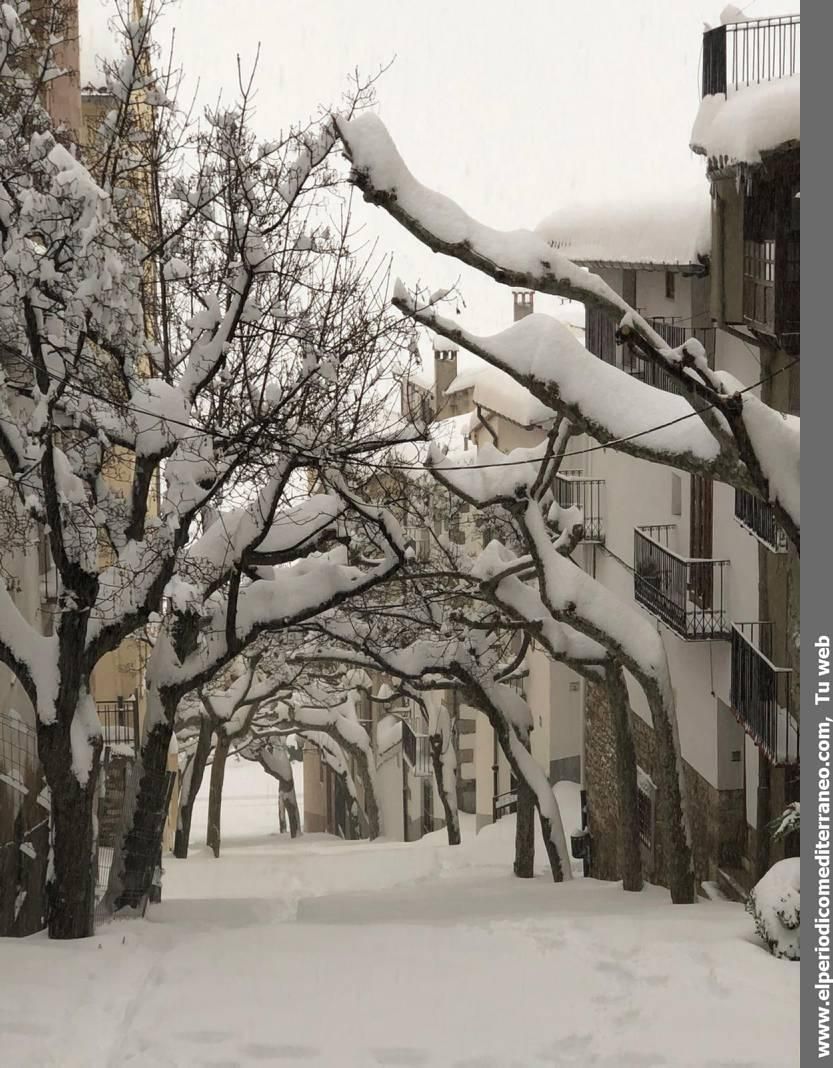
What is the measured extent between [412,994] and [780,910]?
9.46ft

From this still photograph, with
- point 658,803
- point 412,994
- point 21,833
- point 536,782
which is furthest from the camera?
point 536,782

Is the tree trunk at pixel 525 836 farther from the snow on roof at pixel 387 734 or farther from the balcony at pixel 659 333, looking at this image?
the snow on roof at pixel 387 734

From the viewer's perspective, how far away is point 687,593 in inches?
741

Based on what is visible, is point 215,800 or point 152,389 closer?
point 152,389

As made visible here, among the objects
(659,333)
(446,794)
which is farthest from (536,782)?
(446,794)

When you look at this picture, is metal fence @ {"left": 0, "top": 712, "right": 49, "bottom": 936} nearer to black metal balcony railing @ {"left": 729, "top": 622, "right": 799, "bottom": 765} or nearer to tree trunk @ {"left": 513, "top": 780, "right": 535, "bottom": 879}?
tree trunk @ {"left": 513, "top": 780, "right": 535, "bottom": 879}

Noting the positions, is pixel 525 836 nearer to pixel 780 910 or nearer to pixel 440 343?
pixel 780 910

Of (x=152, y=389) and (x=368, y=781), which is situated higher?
(x=152, y=389)

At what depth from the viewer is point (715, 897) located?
18359 mm

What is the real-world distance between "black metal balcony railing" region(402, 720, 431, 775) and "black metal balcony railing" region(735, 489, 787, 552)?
23.1 metres

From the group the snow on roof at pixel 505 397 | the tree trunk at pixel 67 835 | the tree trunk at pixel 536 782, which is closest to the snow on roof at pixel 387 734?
the snow on roof at pixel 505 397

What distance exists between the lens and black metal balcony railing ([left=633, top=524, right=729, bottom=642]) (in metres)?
18.6

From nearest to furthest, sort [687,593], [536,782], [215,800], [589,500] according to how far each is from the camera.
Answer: [687,593]
[536,782]
[589,500]
[215,800]

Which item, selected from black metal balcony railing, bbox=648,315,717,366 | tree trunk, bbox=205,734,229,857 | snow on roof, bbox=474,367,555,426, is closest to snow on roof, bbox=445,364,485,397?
snow on roof, bbox=474,367,555,426
